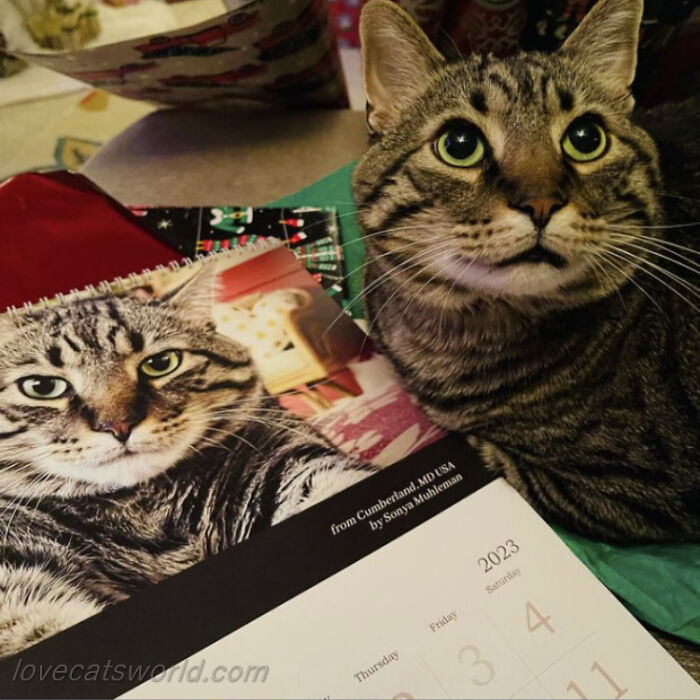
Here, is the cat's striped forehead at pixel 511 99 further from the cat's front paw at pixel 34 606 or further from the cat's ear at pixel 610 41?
the cat's front paw at pixel 34 606

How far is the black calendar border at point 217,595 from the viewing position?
1.40 ft

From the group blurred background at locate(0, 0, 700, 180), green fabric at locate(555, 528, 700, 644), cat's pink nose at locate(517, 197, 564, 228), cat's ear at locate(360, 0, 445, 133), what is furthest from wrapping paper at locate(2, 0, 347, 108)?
green fabric at locate(555, 528, 700, 644)

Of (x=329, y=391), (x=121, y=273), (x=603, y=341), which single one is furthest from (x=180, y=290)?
(x=603, y=341)

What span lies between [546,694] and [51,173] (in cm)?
80

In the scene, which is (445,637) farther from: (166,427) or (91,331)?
(91,331)

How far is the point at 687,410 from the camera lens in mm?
549

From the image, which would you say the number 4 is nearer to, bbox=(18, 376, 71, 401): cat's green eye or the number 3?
the number 3

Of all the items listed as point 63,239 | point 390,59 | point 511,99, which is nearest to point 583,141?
point 511,99

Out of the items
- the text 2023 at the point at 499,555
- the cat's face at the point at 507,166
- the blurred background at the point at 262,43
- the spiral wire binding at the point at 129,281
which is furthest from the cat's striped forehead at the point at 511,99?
the text 2023 at the point at 499,555

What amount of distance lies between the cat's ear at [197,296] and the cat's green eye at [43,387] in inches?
5.6

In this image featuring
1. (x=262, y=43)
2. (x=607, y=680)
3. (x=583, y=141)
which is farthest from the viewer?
(x=262, y=43)

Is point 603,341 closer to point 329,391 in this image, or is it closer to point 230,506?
point 329,391

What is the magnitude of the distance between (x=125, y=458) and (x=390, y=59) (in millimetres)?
462

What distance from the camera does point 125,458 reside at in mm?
529
